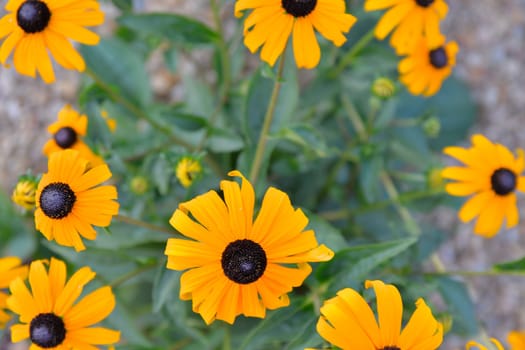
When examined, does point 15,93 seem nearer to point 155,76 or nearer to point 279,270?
point 155,76

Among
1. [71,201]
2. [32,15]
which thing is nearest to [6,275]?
[71,201]

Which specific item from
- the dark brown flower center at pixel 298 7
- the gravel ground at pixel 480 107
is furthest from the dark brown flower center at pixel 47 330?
the gravel ground at pixel 480 107

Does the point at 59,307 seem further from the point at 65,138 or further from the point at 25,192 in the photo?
the point at 65,138

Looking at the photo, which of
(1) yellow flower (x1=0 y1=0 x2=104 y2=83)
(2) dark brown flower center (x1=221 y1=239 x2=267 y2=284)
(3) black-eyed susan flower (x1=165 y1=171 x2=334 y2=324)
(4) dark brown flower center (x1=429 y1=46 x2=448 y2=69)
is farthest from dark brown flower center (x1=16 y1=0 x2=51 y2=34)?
(4) dark brown flower center (x1=429 y1=46 x2=448 y2=69)

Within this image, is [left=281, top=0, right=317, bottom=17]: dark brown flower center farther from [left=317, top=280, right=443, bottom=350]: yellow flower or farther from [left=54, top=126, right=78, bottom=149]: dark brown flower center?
[left=54, top=126, right=78, bottom=149]: dark brown flower center

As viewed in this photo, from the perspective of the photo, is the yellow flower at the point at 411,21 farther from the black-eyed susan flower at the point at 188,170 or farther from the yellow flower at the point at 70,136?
the yellow flower at the point at 70,136
